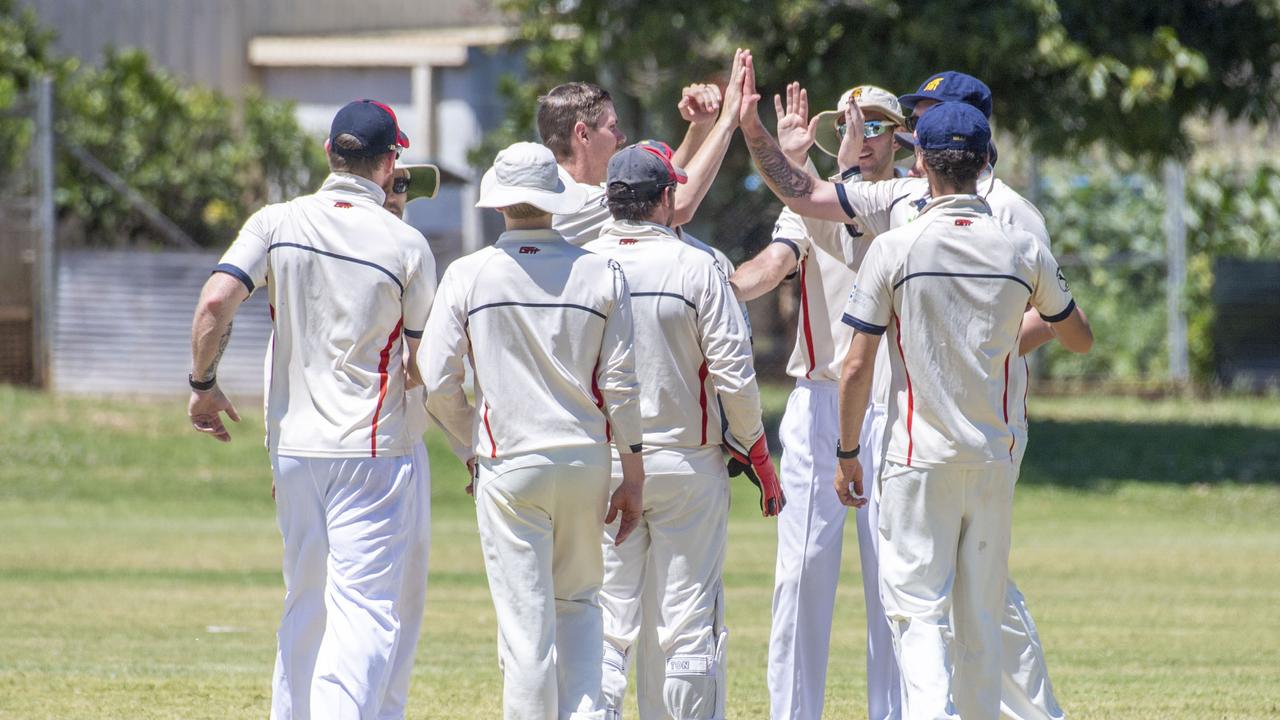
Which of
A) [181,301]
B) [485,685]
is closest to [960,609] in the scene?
[485,685]

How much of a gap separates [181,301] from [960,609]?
1639cm

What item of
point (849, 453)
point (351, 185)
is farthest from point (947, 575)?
point (351, 185)

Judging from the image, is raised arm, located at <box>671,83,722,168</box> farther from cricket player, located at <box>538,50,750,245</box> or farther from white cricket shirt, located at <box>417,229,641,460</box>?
white cricket shirt, located at <box>417,229,641,460</box>

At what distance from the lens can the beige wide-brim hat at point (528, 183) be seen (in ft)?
20.4

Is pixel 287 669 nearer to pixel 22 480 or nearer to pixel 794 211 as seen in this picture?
pixel 794 211

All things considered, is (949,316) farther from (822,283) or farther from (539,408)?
(539,408)

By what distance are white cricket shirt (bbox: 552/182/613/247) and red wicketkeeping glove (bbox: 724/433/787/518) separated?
1020 mm

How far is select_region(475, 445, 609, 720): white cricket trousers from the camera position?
6.14 m

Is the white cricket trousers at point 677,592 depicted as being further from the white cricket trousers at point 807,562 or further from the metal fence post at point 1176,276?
the metal fence post at point 1176,276

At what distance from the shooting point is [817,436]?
23.7 feet

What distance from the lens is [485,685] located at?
8797 millimetres

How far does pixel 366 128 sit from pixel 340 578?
5.31 feet

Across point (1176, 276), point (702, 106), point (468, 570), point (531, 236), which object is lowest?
point (468, 570)

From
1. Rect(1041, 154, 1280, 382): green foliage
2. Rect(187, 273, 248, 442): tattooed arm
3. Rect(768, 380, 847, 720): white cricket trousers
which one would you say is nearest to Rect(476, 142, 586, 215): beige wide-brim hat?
Rect(187, 273, 248, 442): tattooed arm
